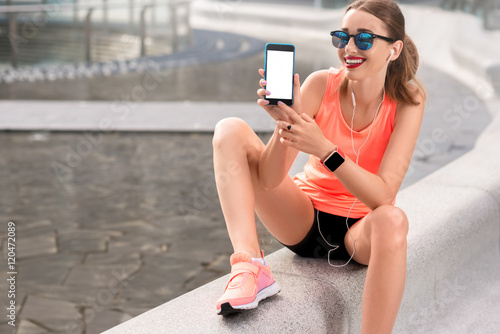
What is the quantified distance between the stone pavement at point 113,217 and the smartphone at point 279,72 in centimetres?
144

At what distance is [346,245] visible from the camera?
8.21 feet

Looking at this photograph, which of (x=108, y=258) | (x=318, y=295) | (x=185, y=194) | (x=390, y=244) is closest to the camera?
(x=390, y=244)

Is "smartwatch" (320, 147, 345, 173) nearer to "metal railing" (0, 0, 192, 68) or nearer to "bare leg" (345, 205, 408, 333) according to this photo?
"bare leg" (345, 205, 408, 333)

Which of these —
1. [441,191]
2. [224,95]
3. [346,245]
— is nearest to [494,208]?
[441,191]

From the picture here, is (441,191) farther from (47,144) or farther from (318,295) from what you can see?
(47,144)

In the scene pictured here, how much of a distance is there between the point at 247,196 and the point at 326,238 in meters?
0.40

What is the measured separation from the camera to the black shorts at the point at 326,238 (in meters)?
2.53

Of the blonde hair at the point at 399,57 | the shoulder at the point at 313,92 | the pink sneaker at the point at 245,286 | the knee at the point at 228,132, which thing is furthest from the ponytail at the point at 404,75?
the pink sneaker at the point at 245,286

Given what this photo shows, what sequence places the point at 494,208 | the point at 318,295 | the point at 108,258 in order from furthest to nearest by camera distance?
the point at 108,258 → the point at 494,208 → the point at 318,295

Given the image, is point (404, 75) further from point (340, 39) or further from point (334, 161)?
point (334, 161)

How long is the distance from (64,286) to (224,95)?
5636 mm

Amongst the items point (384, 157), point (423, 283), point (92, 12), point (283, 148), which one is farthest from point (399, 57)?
point (92, 12)

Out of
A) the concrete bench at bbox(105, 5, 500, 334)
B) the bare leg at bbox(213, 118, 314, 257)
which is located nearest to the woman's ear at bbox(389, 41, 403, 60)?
the bare leg at bbox(213, 118, 314, 257)

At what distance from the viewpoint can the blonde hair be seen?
2305mm
